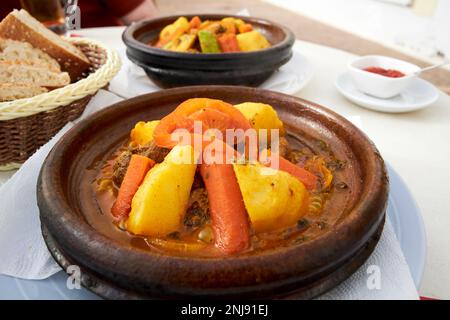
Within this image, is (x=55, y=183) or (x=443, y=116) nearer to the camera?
(x=55, y=183)

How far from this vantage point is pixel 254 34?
2301 mm

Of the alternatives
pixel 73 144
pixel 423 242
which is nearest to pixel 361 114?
pixel 423 242

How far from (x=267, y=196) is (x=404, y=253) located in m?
0.39

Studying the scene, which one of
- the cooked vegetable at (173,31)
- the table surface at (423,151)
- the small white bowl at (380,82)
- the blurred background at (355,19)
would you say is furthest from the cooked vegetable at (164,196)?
the blurred background at (355,19)

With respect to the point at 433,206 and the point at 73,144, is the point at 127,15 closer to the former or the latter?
the point at 73,144

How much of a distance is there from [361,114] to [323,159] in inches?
33.0

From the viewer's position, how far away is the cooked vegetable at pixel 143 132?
132 centimetres

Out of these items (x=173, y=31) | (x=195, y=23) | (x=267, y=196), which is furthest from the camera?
(x=195, y=23)

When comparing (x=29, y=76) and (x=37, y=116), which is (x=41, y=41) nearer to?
(x=29, y=76)

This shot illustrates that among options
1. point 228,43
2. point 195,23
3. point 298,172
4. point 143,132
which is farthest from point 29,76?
point 298,172

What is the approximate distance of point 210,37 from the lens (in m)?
2.17

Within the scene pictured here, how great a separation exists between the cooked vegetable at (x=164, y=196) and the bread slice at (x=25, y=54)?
108 cm

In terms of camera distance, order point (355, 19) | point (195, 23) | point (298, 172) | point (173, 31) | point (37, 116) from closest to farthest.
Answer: point (298, 172), point (37, 116), point (173, 31), point (195, 23), point (355, 19)

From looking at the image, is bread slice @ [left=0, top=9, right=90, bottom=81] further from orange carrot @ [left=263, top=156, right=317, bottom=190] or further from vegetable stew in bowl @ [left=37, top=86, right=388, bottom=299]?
orange carrot @ [left=263, top=156, right=317, bottom=190]
